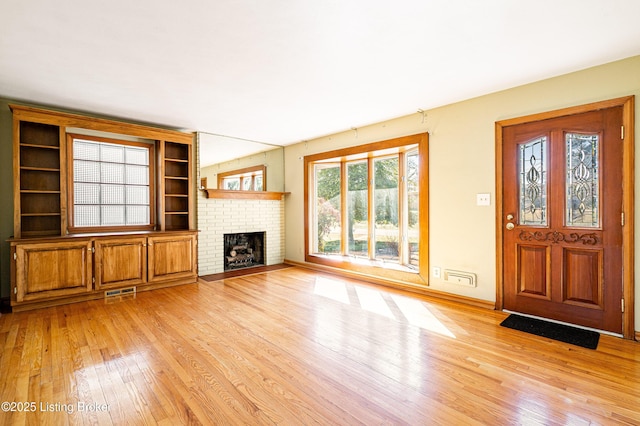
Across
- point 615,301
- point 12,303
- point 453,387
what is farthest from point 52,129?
point 615,301

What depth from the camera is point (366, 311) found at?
3.43 metres

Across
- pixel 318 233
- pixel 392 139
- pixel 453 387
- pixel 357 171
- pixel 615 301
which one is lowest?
pixel 453 387

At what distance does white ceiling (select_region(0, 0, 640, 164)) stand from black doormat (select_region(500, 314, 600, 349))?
2.57m

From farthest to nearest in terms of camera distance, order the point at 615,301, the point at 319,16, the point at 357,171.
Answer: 1. the point at 357,171
2. the point at 615,301
3. the point at 319,16

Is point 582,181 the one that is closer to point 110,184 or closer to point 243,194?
point 243,194

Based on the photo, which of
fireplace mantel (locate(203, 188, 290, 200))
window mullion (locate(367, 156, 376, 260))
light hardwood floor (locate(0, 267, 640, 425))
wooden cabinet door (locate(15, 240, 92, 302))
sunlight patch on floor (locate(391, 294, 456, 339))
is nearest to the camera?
light hardwood floor (locate(0, 267, 640, 425))

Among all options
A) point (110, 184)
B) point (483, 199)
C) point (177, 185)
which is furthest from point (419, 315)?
point (110, 184)

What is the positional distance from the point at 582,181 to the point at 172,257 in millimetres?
5307

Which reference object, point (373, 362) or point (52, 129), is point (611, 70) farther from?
point (52, 129)

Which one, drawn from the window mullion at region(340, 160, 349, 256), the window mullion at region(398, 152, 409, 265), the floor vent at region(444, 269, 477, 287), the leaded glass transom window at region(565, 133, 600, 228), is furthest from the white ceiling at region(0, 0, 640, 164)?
the floor vent at region(444, 269, 477, 287)

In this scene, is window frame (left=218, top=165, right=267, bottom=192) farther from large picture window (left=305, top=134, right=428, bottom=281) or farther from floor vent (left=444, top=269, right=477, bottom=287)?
floor vent (left=444, top=269, right=477, bottom=287)

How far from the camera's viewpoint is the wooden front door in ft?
9.02

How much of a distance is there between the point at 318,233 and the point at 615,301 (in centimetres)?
431

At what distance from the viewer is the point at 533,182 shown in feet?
10.5
